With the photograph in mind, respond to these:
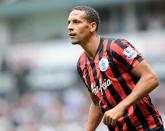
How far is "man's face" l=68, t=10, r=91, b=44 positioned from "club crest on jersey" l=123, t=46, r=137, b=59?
1.72 ft

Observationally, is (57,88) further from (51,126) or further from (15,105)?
(51,126)

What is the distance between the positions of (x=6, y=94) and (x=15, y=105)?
10.9ft

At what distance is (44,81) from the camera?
24.8m

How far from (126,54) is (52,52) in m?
19.0

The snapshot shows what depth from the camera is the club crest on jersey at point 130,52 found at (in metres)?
7.50

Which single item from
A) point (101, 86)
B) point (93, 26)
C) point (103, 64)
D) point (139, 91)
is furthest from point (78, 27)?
point (139, 91)

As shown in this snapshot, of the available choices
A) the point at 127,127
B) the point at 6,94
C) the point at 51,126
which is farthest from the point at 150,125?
the point at 6,94

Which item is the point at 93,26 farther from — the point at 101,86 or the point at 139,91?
the point at 139,91

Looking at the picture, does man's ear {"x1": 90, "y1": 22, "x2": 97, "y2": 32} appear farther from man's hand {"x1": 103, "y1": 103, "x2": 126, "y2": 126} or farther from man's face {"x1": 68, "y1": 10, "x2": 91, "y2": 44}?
man's hand {"x1": 103, "y1": 103, "x2": 126, "y2": 126}

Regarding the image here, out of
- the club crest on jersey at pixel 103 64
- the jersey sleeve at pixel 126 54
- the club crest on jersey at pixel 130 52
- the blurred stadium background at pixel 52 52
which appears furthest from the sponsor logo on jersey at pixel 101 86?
the blurred stadium background at pixel 52 52

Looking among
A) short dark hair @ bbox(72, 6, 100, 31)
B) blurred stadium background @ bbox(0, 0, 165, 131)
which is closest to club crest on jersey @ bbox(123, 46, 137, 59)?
short dark hair @ bbox(72, 6, 100, 31)

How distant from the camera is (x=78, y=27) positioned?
25.7ft

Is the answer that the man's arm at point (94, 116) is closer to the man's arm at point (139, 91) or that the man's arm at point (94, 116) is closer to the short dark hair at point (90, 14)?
the short dark hair at point (90, 14)

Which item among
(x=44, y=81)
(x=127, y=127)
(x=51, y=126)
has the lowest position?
(x=44, y=81)
